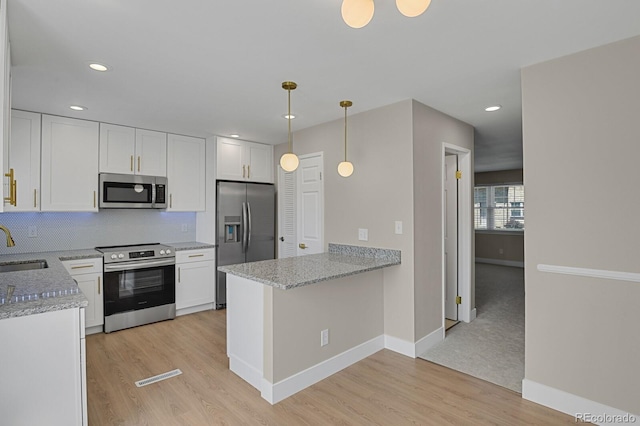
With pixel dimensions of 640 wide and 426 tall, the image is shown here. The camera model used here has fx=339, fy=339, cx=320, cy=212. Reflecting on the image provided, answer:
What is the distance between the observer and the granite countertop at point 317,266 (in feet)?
7.97

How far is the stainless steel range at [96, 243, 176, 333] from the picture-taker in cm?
379

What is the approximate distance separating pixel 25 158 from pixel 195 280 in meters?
2.24

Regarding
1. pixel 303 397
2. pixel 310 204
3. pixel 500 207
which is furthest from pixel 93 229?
pixel 500 207

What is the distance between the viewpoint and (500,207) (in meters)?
8.59

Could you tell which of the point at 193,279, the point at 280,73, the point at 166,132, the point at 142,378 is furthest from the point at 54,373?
the point at 166,132

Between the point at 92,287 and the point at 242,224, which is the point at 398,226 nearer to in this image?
the point at 242,224

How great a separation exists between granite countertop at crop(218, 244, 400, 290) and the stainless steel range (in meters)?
Result: 1.64

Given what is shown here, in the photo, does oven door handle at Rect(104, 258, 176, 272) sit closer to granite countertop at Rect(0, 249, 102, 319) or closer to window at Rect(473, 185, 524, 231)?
granite countertop at Rect(0, 249, 102, 319)

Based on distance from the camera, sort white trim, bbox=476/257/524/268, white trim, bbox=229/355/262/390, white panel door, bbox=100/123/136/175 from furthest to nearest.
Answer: white trim, bbox=476/257/524/268, white panel door, bbox=100/123/136/175, white trim, bbox=229/355/262/390

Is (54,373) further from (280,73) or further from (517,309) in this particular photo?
(517,309)

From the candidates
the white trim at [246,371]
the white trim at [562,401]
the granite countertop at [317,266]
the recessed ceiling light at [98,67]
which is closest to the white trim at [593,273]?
the white trim at [562,401]

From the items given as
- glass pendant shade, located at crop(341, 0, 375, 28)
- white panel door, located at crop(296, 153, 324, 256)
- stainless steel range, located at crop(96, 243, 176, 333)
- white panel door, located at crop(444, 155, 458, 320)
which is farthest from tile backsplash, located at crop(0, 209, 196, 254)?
glass pendant shade, located at crop(341, 0, 375, 28)

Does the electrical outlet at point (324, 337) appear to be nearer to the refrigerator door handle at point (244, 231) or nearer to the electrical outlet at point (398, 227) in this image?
the electrical outlet at point (398, 227)

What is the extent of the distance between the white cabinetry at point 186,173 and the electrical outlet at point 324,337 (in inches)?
111
